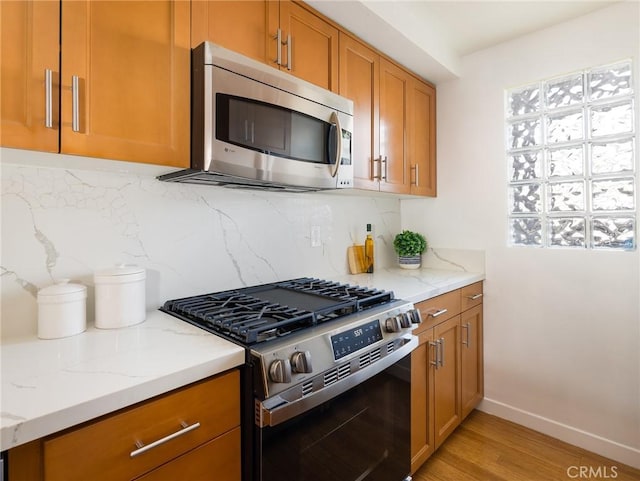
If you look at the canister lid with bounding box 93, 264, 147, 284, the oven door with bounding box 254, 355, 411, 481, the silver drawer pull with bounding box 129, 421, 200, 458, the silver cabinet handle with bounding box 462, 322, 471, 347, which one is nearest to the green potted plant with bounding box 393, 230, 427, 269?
the silver cabinet handle with bounding box 462, 322, 471, 347

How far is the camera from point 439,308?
1.80 metres

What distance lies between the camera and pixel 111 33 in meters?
0.98

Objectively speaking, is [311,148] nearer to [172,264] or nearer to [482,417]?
[172,264]

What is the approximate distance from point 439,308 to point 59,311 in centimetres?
162

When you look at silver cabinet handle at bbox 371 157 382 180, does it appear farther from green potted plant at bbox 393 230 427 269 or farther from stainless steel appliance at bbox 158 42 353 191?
green potted plant at bbox 393 230 427 269

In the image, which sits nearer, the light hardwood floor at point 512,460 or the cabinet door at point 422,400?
the cabinet door at point 422,400

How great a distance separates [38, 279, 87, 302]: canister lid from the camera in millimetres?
999

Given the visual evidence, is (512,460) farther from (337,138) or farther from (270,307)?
(337,138)

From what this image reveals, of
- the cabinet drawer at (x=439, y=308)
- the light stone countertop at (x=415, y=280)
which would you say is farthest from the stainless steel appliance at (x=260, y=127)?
the cabinet drawer at (x=439, y=308)

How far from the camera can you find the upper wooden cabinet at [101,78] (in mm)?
839

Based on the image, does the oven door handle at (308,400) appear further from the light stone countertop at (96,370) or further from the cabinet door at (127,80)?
the cabinet door at (127,80)

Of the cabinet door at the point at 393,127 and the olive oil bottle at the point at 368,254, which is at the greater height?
the cabinet door at the point at 393,127

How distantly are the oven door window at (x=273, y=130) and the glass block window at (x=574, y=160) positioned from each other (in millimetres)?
1401

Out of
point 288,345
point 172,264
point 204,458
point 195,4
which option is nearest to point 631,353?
point 288,345
